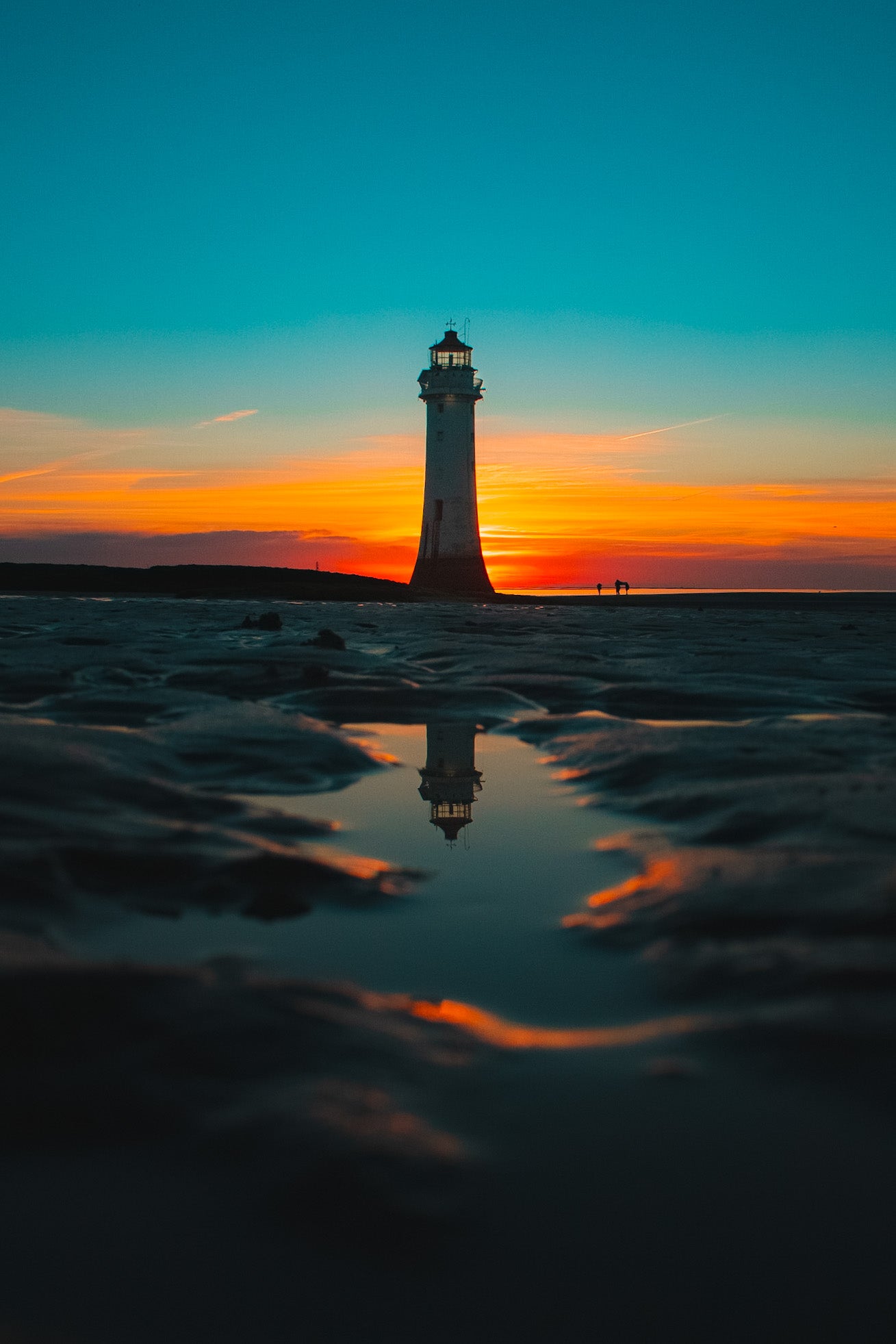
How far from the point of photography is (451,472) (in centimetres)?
A: 4312

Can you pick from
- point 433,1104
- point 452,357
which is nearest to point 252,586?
point 452,357

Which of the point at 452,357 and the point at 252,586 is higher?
the point at 452,357

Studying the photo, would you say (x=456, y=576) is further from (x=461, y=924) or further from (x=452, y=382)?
(x=461, y=924)

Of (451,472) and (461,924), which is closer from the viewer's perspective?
(461,924)

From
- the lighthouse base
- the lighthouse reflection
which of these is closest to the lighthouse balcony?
the lighthouse base

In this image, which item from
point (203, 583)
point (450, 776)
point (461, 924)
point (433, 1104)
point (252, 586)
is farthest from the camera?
point (203, 583)

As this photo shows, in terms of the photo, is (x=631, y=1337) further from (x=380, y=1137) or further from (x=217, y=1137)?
(x=217, y=1137)

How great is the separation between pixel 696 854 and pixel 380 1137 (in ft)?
4.73

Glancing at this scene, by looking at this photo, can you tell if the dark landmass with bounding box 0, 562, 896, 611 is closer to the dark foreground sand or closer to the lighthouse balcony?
the lighthouse balcony

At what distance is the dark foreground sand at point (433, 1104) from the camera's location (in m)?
0.94

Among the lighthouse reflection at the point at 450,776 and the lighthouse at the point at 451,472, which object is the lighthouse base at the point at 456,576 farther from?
the lighthouse reflection at the point at 450,776

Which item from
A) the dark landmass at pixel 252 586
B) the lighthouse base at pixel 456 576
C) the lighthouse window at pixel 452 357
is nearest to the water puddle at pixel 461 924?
the dark landmass at pixel 252 586

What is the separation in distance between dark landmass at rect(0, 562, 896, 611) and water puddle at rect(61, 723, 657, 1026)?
106ft

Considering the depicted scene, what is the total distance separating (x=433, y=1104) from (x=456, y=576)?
42826 millimetres
